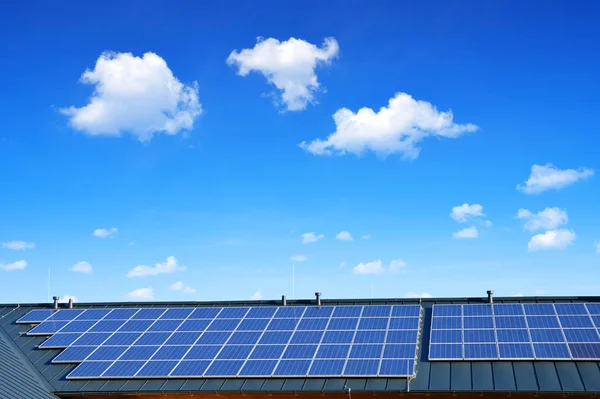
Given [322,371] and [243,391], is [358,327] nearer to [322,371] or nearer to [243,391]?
[322,371]

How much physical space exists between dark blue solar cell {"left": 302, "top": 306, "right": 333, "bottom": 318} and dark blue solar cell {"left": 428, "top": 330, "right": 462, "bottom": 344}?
23.5 ft

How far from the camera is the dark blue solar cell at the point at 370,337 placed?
3669cm

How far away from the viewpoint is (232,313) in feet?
141

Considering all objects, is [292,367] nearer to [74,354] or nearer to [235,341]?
[235,341]

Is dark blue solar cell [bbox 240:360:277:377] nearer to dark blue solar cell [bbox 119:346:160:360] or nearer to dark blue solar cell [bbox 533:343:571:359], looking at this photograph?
dark blue solar cell [bbox 119:346:160:360]

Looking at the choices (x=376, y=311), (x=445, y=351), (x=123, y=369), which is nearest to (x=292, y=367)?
(x=445, y=351)

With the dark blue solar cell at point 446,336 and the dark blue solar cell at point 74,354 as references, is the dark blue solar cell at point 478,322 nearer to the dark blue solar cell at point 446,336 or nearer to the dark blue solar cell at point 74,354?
the dark blue solar cell at point 446,336

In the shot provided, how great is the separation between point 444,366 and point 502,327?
5256 mm

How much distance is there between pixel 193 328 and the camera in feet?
→ 134

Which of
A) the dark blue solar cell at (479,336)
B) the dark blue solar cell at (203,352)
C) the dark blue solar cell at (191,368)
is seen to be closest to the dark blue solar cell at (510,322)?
the dark blue solar cell at (479,336)

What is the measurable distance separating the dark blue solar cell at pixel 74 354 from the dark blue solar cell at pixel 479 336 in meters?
21.5

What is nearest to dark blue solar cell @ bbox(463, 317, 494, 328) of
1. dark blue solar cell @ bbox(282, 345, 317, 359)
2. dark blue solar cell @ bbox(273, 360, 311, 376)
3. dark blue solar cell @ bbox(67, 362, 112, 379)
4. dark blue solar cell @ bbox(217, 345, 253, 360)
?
dark blue solar cell @ bbox(282, 345, 317, 359)

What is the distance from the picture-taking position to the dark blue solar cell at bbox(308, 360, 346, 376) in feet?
111

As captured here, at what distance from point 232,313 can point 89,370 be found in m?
9.82
